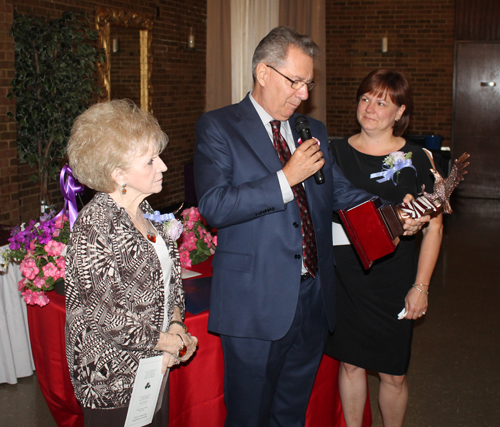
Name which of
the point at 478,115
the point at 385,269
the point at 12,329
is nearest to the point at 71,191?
the point at 12,329

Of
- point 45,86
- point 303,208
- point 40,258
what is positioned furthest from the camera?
point 45,86

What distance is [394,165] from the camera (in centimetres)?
219

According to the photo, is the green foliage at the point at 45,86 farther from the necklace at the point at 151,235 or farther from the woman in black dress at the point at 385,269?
the necklace at the point at 151,235

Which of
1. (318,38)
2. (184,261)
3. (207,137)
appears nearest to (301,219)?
(207,137)

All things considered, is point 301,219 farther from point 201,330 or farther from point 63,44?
point 63,44

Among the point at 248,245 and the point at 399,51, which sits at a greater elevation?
the point at 399,51

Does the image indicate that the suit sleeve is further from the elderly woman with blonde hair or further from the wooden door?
the wooden door

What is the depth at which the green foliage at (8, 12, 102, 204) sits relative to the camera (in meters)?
4.84

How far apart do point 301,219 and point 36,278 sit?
118 centimetres

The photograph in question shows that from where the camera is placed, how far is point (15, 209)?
16.3ft

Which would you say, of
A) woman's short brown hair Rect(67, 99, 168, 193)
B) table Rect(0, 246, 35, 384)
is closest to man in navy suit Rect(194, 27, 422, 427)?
woman's short brown hair Rect(67, 99, 168, 193)

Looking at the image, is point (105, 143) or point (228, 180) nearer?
point (105, 143)

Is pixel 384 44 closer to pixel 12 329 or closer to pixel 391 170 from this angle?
pixel 391 170

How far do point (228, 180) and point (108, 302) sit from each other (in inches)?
21.8
